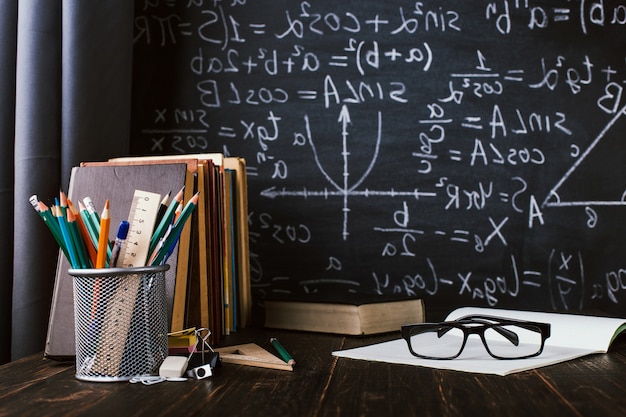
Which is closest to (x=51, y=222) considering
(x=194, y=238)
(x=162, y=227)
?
(x=162, y=227)

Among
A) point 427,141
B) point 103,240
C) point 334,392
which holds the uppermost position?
point 427,141

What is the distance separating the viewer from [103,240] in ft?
2.99

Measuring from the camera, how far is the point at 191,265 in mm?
1181

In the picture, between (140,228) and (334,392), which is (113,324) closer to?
(140,228)

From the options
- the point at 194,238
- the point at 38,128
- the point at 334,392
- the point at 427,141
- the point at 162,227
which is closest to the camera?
the point at 334,392

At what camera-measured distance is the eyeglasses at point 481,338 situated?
1.02 m

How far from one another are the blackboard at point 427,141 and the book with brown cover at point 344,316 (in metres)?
0.40

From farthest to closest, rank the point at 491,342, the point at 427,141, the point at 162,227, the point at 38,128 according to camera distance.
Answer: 1. the point at 427,141
2. the point at 38,128
3. the point at 491,342
4. the point at 162,227

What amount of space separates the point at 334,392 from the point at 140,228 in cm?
33

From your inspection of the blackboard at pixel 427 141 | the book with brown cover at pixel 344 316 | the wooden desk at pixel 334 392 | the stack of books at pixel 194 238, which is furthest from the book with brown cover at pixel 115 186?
the blackboard at pixel 427 141

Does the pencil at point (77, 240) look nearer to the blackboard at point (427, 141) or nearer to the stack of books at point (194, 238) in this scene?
the stack of books at point (194, 238)

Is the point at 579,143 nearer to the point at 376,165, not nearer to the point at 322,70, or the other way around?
the point at 376,165

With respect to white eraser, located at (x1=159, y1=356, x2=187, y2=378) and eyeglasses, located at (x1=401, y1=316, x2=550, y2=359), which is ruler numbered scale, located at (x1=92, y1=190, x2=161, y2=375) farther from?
eyeglasses, located at (x1=401, y1=316, x2=550, y2=359)

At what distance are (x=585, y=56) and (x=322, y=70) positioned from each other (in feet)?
2.07
